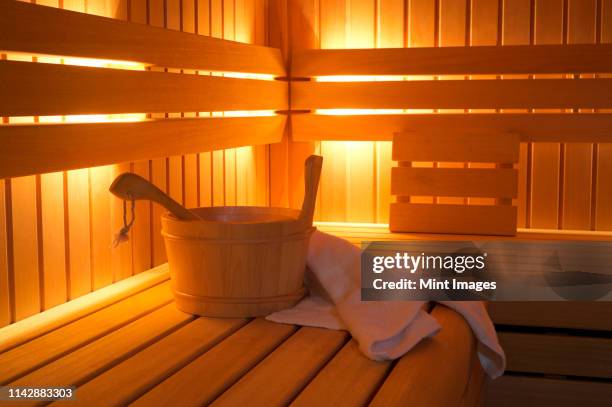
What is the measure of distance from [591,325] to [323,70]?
145 centimetres

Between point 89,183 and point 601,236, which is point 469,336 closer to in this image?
point 89,183

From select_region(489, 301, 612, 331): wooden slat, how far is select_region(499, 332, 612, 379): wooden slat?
4 cm

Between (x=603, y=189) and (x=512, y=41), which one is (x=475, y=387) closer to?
(x=603, y=189)

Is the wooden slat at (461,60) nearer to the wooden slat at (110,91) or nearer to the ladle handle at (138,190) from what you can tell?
the wooden slat at (110,91)

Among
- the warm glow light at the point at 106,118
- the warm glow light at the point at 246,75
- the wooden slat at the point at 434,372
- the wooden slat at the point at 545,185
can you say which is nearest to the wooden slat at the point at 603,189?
the wooden slat at the point at 545,185

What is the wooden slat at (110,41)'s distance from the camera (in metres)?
1.92

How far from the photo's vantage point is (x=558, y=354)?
2.78 m

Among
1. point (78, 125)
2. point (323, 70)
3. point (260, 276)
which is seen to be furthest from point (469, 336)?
point (323, 70)

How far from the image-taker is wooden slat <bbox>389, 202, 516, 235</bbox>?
325cm

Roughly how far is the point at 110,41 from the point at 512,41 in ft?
5.90

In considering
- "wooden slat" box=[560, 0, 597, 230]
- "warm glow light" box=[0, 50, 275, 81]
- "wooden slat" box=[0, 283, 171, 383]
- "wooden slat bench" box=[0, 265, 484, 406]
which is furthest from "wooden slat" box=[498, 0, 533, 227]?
"wooden slat" box=[0, 283, 171, 383]

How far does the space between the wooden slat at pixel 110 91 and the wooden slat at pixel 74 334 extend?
0.49 meters

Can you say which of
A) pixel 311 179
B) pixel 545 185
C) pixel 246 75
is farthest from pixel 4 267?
pixel 545 185

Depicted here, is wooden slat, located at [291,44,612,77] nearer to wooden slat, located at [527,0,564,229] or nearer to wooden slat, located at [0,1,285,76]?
wooden slat, located at [527,0,564,229]
